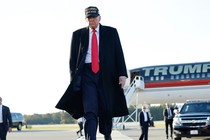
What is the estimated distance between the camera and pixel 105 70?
7453mm

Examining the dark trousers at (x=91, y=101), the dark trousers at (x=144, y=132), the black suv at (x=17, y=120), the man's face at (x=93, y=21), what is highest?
the man's face at (x=93, y=21)

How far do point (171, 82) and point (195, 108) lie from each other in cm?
2096

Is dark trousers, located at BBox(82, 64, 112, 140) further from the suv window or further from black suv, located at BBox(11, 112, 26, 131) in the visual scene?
black suv, located at BBox(11, 112, 26, 131)

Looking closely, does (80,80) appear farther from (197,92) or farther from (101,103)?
(197,92)

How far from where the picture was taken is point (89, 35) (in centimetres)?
763

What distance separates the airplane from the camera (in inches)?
1628

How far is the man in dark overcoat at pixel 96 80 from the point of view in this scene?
288 inches

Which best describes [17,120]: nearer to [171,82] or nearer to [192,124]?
[171,82]

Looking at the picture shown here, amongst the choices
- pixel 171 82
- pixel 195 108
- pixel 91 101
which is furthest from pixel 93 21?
pixel 171 82

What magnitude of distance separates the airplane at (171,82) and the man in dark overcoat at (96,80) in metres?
33.8

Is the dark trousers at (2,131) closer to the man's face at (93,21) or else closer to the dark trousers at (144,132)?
the dark trousers at (144,132)

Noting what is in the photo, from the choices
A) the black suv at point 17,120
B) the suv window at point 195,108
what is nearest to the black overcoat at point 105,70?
the suv window at point 195,108

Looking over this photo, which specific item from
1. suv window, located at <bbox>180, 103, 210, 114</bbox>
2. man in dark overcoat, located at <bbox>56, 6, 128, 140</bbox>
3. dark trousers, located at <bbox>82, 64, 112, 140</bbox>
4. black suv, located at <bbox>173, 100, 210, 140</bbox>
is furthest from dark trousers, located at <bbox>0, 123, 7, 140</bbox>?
dark trousers, located at <bbox>82, 64, 112, 140</bbox>

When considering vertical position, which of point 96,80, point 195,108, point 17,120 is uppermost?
point 96,80
